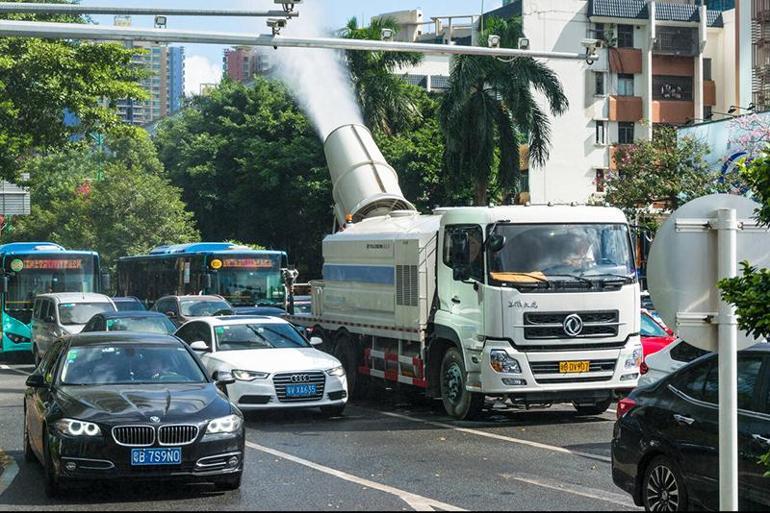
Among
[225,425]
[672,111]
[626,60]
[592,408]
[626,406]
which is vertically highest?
[626,60]

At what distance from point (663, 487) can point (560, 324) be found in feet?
25.1

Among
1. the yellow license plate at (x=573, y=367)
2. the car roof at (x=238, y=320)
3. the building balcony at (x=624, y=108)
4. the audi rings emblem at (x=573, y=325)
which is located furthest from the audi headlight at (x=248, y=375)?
the building balcony at (x=624, y=108)

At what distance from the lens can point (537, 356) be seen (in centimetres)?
1683

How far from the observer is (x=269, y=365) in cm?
1728

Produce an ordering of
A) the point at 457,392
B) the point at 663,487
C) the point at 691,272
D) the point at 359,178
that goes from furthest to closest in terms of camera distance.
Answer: the point at 359,178
the point at 457,392
the point at 663,487
the point at 691,272

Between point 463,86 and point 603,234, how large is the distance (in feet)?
82.9

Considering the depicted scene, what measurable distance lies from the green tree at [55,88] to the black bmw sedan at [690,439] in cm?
2249

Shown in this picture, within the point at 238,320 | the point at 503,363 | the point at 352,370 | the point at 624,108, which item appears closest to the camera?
the point at 503,363

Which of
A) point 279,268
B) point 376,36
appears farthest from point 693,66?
point 279,268

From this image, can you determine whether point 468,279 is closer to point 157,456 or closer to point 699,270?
point 157,456

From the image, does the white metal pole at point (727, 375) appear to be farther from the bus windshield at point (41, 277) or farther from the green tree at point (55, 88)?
the bus windshield at point (41, 277)

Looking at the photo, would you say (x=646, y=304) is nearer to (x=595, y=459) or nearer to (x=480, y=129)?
(x=595, y=459)

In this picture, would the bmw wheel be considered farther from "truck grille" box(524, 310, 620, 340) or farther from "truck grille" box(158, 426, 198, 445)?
"truck grille" box(524, 310, 620, 340)

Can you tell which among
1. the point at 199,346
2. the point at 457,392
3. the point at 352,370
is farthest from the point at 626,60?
the point at 199,346
